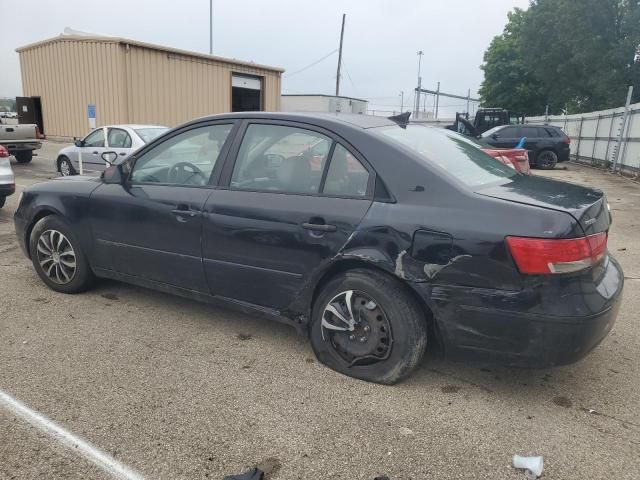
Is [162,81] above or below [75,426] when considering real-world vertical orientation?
above

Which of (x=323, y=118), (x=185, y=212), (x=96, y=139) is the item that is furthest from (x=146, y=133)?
(x=323, y=118)

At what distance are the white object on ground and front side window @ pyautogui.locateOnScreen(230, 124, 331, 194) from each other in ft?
5.84

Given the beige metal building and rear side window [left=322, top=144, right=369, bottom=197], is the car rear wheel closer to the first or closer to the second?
the beige metal building

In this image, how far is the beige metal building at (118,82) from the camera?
21.3 m

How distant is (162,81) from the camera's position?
22.9 meters

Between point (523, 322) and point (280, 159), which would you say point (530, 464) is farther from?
point (280, 159)

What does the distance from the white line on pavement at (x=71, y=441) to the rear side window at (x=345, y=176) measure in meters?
1.79

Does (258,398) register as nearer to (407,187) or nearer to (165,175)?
(407,187)

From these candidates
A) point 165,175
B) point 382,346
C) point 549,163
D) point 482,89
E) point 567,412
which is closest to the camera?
point 567,412

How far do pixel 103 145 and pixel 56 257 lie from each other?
7.69 metres

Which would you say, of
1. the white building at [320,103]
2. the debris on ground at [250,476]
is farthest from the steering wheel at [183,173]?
the white building at [320,103]

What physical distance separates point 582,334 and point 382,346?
1.04 metres

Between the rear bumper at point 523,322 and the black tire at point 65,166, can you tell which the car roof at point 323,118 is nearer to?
the rear bumper at point 523,322

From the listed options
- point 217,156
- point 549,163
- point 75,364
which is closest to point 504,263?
point 217,156
